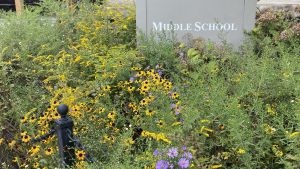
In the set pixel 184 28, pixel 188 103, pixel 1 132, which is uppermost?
pixel 184 28

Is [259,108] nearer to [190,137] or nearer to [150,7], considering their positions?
[190,137]

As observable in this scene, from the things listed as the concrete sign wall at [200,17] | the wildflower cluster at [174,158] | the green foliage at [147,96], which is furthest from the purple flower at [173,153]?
the concrete sign wall at [200,17]

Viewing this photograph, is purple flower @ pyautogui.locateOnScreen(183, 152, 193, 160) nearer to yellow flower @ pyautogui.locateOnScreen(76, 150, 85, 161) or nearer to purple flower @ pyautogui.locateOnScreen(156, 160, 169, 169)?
purple flower @ pyautogui.locateOnScreen(156, 160, 169, 169)

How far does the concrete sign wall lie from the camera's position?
181 inches

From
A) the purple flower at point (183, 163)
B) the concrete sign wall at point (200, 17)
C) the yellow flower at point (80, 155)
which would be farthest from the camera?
the concrete sign wall at point (200, 17)

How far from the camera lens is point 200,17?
4625 mm

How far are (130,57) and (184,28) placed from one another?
103 centimetres

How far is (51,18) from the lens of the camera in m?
5.87

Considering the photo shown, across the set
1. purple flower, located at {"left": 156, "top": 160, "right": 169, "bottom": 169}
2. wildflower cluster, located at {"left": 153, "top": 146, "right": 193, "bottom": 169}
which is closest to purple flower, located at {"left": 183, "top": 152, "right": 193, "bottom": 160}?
wildflower cluster, located at {"left": 153, "top": 146, "right": 193, "bottom": 169}

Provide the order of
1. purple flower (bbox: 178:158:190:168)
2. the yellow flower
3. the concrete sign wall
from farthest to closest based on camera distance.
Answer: the concrete sign wall → the yellow flower → purple flower (bbox: 178:158:190:168)

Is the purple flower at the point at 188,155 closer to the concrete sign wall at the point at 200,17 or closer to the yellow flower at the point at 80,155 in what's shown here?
the yellow flower at the point at 80,155

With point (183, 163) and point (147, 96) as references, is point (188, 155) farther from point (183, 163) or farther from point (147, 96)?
point (147, 96)

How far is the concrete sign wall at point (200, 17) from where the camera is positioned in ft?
15.0

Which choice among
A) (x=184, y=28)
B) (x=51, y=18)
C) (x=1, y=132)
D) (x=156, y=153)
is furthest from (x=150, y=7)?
(x=156, y=153)
